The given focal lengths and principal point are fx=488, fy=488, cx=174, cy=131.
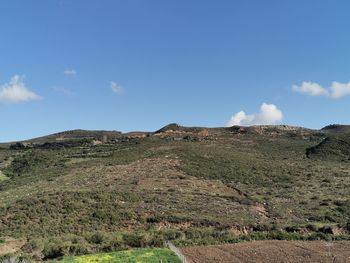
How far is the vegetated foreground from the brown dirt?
2040 millimetres

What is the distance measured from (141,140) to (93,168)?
27602mm

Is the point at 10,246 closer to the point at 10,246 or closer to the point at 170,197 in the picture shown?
the point at 10,246

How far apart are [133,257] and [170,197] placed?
16.8m

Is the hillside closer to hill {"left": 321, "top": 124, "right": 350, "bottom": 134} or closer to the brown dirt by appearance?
hill {"left": 321, "top": 124, "right": 350, "bottom": 134}

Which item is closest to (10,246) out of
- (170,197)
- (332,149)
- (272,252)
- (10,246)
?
(10,246)

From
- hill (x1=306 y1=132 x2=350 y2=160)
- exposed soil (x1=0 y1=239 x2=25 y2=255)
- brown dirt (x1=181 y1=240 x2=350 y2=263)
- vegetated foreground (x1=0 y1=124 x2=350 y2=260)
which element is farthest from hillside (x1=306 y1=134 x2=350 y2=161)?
exposed soil (x1=0 y1=239 x2=25 y2=255)

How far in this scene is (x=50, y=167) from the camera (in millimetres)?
57969

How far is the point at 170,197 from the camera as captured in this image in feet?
129

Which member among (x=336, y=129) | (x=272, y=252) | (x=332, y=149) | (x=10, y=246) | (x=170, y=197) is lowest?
(x=10, y=246)

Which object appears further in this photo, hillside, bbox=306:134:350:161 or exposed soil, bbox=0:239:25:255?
hillside, bbox=306:134:350:161

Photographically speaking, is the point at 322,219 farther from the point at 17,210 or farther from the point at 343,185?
the point at 17,210

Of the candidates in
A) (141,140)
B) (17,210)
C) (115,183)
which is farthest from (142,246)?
(141,140)

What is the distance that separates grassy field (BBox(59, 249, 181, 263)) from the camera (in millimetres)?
21906

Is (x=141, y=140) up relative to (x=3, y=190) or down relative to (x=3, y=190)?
up
